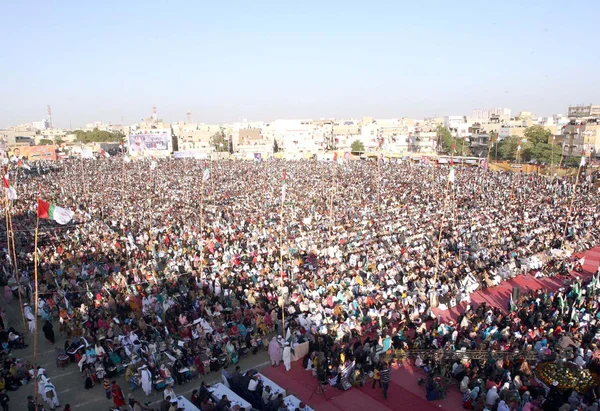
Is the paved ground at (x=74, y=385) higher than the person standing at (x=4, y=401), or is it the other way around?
the person standing at (x=4, y=401)

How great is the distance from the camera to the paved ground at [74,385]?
32.3 ft

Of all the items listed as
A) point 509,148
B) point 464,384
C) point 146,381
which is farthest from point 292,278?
point 509,148

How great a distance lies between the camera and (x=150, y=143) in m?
79.2

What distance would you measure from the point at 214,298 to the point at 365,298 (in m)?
4.66

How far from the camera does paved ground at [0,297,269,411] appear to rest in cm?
984

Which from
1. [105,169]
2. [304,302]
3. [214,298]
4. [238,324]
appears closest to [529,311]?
[304,302]

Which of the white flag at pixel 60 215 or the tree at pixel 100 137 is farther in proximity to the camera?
the tree at pixel 100 137

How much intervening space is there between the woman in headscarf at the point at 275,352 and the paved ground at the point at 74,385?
0.33 meters

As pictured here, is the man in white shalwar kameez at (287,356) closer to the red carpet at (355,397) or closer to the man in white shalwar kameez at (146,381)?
the red carpet at (355,397)

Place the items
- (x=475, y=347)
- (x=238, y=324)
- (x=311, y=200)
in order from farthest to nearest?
(x=311, y=200) < (x=238, y=324) < (x=475, y=347)

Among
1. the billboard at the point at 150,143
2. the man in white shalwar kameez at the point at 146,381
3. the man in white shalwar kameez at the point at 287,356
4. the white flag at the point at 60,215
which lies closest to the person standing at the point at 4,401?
the man in white shalwar kameez at the point at 146,381

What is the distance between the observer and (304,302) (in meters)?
13.5

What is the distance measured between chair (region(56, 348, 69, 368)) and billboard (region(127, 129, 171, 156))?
2685 inches

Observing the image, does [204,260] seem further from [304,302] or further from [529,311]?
[529,311]
